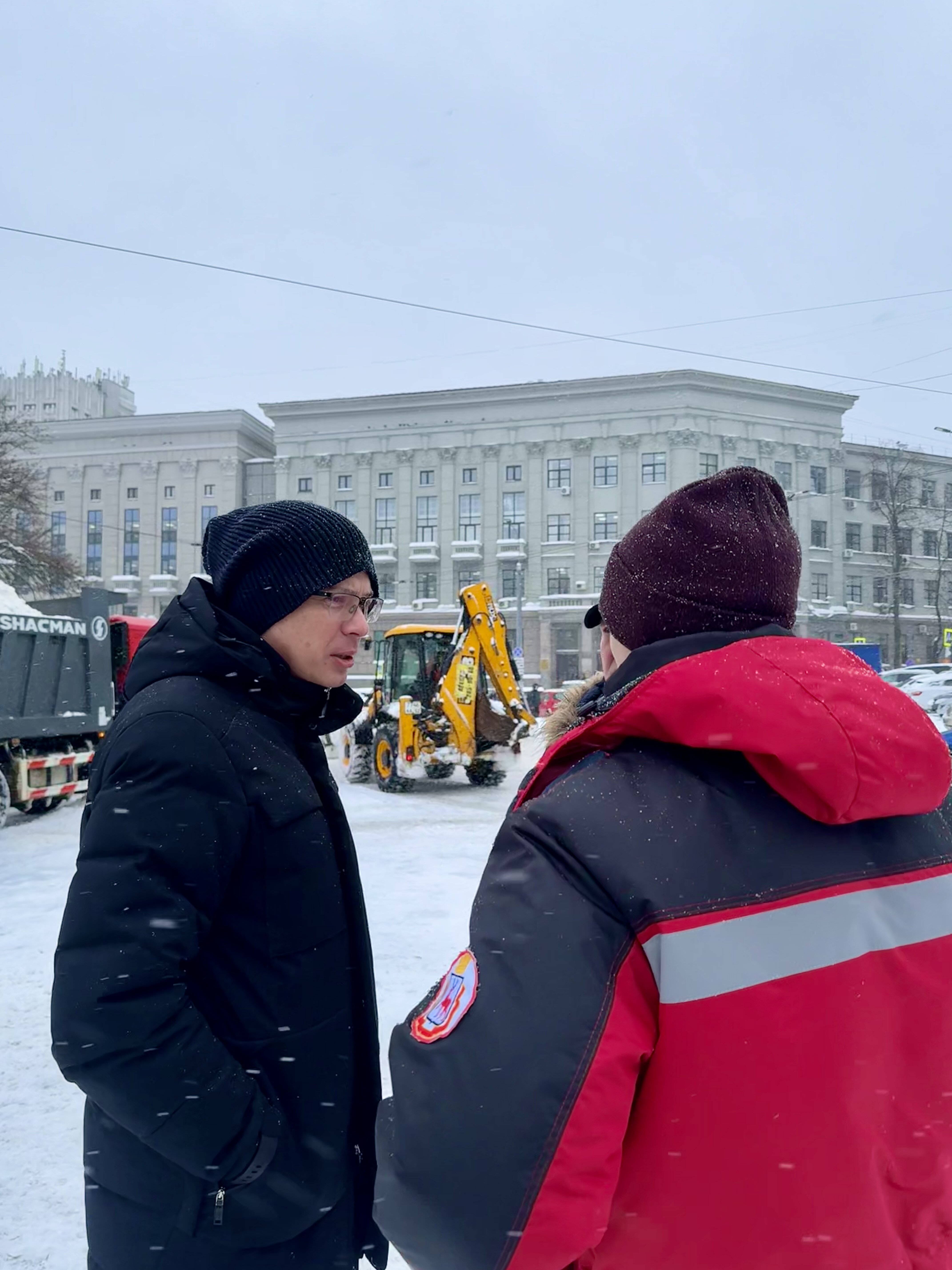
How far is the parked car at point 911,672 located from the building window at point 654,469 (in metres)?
24.9

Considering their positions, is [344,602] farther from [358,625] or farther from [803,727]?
[803,727]

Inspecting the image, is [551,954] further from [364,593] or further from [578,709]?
[364,593]

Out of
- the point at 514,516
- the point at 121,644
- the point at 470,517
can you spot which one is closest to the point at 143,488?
the point at 470,517

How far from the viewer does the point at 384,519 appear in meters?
60.5

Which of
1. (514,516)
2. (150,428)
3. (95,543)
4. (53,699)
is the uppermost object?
(150,428)

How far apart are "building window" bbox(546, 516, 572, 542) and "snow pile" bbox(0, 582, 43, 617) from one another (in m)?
45.6

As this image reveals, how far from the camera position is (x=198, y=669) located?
1.84m

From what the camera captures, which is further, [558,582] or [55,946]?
[558,582]

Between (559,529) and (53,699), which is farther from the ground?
(559,529)

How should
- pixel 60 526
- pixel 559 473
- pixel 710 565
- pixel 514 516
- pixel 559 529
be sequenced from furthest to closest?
pixel 60 526 < pixel 514 516 < pixel 559 529 < pixel 559 473 < pixel 710 565

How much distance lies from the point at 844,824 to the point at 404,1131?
A: 671mm

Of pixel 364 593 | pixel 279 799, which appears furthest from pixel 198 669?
pixel 364 593

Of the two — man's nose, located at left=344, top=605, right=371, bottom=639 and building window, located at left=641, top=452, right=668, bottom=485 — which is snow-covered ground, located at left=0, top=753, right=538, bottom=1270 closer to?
man's nose, located at left=344, top=605, right=371, bottom=639

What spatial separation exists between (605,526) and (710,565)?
187 feet
